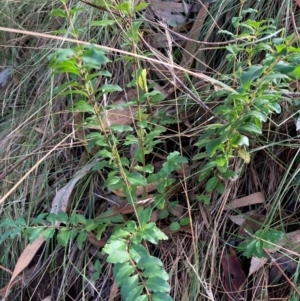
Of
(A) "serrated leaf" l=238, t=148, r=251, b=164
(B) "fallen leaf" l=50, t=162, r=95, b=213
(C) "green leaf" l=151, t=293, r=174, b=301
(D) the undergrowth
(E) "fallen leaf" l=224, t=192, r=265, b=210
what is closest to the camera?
(C) "green leaf" l=151, t=293, r=174, b=301

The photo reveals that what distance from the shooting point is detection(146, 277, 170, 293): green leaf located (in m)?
0.89

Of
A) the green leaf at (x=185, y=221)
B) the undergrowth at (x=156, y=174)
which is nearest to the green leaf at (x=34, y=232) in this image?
the undergrowth at (x=156, y=174)

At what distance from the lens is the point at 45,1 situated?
1.74m

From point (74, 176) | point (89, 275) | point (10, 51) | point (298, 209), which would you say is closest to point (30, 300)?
point (89, 275)

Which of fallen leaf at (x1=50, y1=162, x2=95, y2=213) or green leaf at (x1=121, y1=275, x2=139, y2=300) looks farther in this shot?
fallen leaf at (x1=50, y1=162, x2=95, y2=213)

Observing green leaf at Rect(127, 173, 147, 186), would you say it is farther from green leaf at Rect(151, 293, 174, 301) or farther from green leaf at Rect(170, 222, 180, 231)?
green leaf at Rect(151, 293, 174, 301)

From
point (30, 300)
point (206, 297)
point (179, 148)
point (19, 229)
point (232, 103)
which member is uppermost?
point (232, 103)

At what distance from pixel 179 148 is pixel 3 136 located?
0.61 meters

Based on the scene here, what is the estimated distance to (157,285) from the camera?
2.93 ft

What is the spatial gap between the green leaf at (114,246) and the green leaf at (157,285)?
0.09m

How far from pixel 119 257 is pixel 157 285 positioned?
89mm

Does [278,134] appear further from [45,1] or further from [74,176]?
[45,1]

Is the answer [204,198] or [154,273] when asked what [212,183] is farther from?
[154,273]

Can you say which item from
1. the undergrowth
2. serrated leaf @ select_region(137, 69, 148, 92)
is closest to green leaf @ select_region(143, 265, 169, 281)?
the undergrowth
